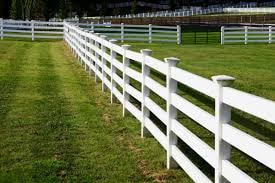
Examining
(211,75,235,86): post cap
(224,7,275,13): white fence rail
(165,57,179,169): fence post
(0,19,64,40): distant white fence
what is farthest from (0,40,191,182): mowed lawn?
(224,7,275,13): white fence rail

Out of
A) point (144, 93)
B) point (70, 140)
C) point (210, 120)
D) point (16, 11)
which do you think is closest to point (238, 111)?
point (144, 93)

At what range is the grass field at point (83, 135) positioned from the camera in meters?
6.43

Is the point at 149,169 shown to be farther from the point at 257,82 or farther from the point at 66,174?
the point at 257,82

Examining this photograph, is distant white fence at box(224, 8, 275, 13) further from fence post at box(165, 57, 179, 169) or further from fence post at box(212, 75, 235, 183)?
fence post at box(212, 75, 235, 183)

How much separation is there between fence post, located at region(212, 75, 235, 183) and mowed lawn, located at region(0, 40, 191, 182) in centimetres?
139

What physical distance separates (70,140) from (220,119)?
12.6 feet

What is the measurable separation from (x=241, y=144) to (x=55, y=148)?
12.9 ft

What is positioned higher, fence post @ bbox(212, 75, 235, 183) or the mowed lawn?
fence post @ bbox(212, 75, 235, 183)

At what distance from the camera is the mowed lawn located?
6.39 meters

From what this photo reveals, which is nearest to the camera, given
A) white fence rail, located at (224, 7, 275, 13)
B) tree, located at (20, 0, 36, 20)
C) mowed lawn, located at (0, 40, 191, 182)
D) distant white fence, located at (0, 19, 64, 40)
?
mowed lawn, located at (0, 40, 191, 182)

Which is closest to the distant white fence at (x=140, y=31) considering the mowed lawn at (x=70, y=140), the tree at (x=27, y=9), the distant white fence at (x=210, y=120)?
the mowed lawn at (x=70, y=140)

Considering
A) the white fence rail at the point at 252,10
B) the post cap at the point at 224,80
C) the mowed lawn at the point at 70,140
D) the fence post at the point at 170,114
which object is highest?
the white fence rail at the point at 252,10

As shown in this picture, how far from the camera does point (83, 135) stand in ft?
27.8

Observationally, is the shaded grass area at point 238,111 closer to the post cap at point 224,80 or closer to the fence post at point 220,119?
the fence post at point 220,119
